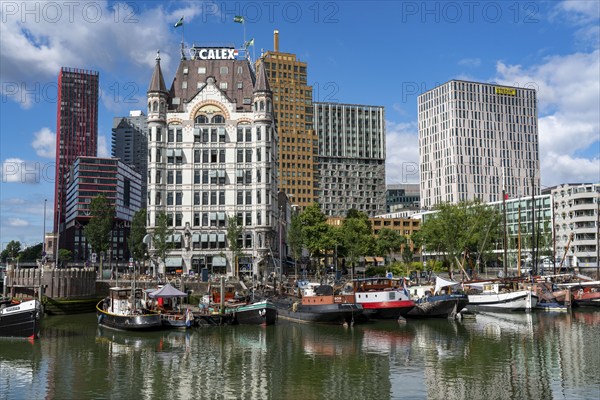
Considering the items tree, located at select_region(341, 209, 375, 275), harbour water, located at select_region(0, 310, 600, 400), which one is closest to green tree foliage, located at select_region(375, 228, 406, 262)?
tree, located at select_region(341, 209, 375, 275)

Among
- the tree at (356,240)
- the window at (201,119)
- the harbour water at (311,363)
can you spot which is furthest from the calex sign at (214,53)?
the harbour water at (311,363)

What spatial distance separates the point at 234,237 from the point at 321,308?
39977 millimetres

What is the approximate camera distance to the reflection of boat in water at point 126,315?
6662cm

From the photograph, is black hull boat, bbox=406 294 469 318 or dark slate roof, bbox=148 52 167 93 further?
dark slate roof, bbox=148 52 167 93

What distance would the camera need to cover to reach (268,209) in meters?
120

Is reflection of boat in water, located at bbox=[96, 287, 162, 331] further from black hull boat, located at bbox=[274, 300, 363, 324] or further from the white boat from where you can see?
the white boat

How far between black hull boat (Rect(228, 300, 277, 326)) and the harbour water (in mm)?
1278

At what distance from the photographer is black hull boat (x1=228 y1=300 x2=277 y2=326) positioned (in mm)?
70512

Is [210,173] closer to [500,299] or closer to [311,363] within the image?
[500,299]

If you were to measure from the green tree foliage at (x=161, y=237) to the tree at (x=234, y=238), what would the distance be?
1106 centimetres

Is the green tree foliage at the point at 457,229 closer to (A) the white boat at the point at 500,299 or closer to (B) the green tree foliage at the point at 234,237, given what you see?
(A) the white boat at the point at 500,299

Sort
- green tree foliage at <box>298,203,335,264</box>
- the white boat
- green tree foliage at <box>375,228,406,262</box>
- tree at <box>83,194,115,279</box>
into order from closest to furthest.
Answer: the white boat
green tree foliage at <box>298,203,335,264</box>
tree at <box>83,194,115,279</box>
green tree foliage at <box>375,228,406,262</box>

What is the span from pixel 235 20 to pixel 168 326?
262 ft

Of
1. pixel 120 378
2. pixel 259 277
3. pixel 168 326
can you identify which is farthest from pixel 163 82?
pixel 120 378
